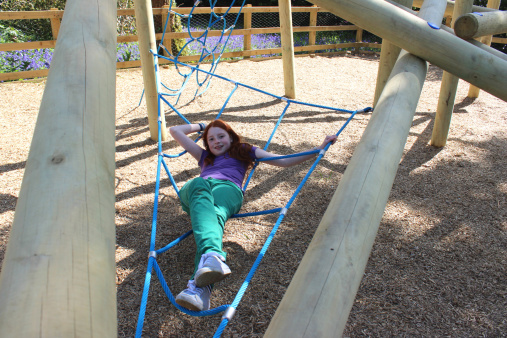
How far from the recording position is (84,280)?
24.7 inches

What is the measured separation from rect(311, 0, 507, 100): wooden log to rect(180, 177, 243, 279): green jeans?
44.8 inches

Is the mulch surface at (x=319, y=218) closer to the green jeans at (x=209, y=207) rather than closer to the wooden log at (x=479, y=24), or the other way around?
the green jeans at (x=209, y=207)

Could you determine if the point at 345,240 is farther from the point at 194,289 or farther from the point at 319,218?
the point at 319,218

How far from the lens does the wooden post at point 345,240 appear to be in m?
0.78

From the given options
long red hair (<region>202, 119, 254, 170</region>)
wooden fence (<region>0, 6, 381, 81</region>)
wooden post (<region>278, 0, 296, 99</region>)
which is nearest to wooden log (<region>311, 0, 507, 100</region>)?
long red hair (<region>202, 119, 254, 170</region>)

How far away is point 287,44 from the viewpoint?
5.08m

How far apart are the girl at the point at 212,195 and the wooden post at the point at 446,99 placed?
1.68m

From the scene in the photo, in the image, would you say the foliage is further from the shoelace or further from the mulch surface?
the shoelace

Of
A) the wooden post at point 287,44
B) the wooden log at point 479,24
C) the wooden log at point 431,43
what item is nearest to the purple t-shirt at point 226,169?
the wooden log at point 431,43

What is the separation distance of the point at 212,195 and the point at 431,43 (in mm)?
1326

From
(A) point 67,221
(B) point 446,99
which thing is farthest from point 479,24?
(A) point 67,221

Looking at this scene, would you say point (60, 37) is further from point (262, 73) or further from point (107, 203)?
point (262, 73)

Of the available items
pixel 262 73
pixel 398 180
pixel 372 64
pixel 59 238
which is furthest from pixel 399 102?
pixel 372 64

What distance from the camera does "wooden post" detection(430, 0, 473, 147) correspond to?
137 inches
